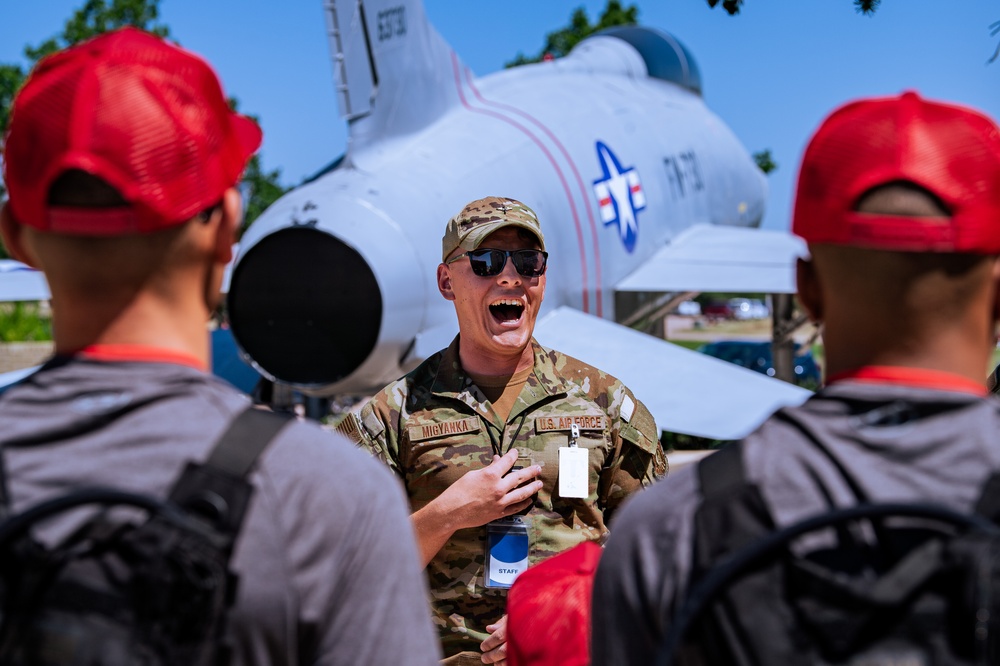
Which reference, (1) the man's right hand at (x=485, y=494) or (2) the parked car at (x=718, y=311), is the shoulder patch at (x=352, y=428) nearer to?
(1) the man's right hand at (x=485, y=494)

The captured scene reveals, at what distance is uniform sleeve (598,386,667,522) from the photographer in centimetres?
365

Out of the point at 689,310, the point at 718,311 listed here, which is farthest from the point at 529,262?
the point at 689,310

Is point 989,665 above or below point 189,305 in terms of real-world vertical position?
below

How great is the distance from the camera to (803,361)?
19.9m

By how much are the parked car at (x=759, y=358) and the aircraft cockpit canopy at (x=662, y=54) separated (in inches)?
225

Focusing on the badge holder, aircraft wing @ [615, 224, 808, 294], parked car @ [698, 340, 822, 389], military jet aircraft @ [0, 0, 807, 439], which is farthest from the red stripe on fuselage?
parked car @ [698, 340, 822, 389]

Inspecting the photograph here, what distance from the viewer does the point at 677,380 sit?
26.3 ft

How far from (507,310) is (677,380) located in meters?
4.44

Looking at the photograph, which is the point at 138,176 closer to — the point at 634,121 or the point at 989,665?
the point at 989,665

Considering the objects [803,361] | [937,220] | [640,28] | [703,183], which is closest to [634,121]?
[703,183]

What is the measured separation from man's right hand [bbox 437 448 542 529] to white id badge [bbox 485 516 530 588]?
0.08 meters

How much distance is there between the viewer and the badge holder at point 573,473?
3.47 m

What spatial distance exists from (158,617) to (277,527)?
197 millimetres

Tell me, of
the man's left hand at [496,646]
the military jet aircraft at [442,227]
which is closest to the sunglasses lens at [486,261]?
the man's left hand at [496,646]
